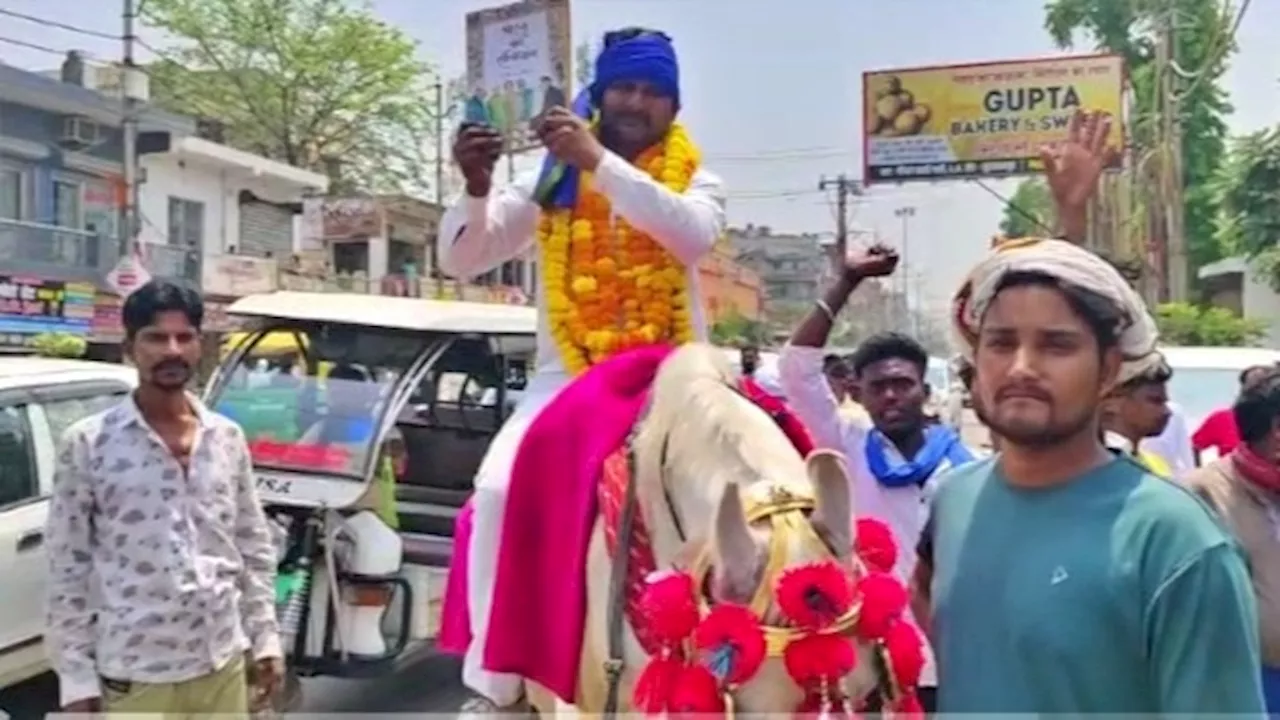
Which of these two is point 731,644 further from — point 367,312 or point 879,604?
point 367,312

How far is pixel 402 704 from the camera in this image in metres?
7.96

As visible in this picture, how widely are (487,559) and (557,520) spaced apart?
0.33 m

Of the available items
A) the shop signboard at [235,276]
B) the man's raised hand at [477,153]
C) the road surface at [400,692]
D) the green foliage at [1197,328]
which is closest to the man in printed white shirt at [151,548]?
the man's raised hand at [477,153]

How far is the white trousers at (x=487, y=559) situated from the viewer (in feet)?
11.5

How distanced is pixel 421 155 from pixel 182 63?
6.30 m

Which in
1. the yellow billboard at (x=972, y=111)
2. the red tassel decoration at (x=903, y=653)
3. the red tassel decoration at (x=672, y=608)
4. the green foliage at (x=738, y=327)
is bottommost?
the red tassel decoration at (x=903, y=653)

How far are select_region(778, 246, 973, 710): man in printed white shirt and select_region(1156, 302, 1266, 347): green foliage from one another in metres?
21.1

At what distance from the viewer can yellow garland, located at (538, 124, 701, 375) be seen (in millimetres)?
3781

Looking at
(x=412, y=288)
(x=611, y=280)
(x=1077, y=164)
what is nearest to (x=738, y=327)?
(x=412, y=288)

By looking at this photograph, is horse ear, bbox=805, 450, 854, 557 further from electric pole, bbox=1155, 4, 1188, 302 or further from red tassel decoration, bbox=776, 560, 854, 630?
electric pole, bbox=1155, 4, 1188, 302

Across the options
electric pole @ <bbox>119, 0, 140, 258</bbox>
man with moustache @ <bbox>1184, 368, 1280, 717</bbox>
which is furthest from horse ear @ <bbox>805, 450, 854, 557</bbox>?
electric pole @ <bbox>119, 0, 140, 258</bbox>

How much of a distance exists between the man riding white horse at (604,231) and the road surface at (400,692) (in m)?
4.42

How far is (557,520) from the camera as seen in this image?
331cm

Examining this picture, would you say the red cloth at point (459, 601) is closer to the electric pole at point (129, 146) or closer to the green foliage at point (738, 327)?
the electric pole at point (129, 146)
